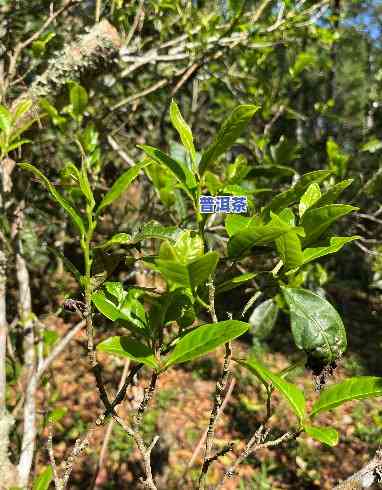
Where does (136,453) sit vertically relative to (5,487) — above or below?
below

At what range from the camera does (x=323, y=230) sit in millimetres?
663

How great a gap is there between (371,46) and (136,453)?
14.4 metres

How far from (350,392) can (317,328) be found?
10cm

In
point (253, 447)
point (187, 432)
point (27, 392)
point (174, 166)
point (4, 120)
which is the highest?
point (4, 120)

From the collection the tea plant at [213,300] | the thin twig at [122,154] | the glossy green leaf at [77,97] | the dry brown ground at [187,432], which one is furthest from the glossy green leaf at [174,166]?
the dry brown ground at [187,432]

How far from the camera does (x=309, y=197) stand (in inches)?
28.0

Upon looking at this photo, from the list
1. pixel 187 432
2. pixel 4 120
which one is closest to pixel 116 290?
→ pixel 4 120

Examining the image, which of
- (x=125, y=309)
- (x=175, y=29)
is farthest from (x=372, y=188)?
(x=125, y=309)

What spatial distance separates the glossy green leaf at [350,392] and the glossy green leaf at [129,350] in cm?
25

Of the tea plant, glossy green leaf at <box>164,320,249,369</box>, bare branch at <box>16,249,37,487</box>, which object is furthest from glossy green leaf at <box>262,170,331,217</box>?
bare branch at <box>16,249,37,487</box>

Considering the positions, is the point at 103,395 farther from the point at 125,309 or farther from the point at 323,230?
the point at 323,230

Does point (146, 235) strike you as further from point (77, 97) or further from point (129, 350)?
point (77, 97)

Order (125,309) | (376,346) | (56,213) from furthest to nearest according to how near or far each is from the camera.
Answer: (376,346)
(56,213)
(125,309)

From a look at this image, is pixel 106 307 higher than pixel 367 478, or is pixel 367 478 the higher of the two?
pixel 106 307
